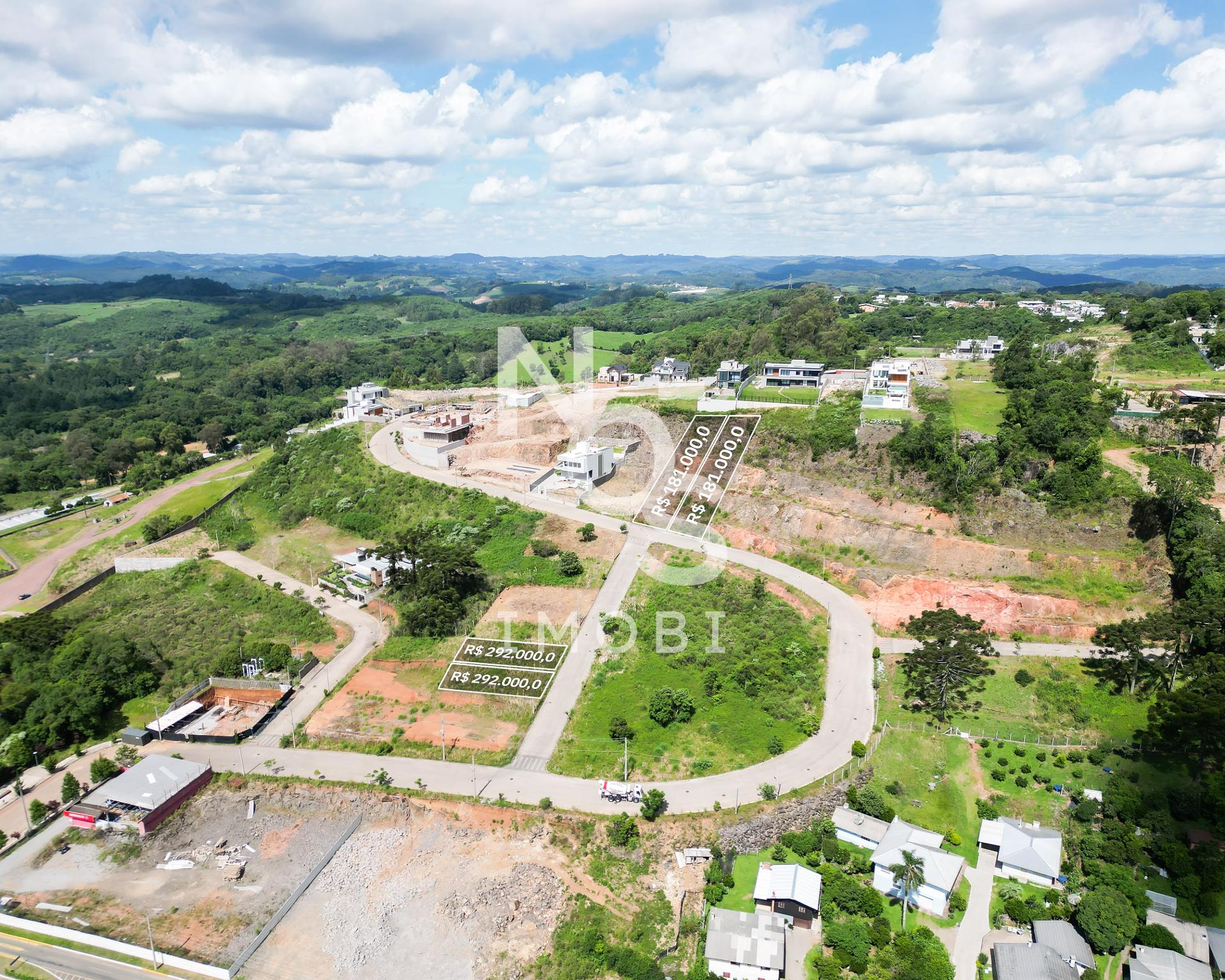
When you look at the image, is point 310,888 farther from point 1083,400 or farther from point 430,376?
point 430,376

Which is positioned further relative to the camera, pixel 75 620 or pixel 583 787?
pixel 75 620

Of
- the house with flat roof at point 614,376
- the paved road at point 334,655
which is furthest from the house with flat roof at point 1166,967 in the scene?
the house with flat roof at point 614,376

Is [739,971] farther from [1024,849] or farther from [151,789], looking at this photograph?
[151,789]

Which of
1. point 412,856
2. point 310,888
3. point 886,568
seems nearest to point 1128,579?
point 886,568

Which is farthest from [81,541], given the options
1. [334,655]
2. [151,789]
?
[151,789]

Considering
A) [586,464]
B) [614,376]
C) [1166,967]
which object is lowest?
[1166,967]

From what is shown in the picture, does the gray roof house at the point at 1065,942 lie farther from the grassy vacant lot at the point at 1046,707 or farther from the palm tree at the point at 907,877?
the grassy vacant lot at the point at 1046,707
